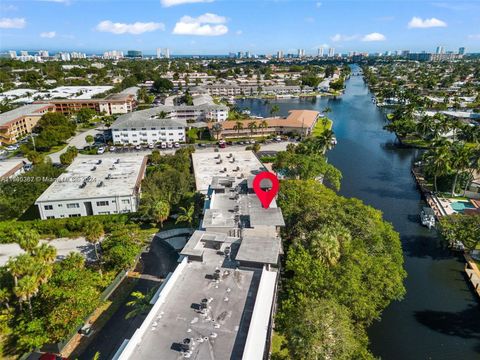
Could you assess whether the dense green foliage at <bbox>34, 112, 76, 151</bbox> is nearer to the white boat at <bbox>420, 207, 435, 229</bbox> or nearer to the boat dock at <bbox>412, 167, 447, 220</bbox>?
the white boat at <bbox>420, 207, 435, 229</bbox>

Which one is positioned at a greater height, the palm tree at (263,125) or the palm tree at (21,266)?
the palm tree at (21,266)

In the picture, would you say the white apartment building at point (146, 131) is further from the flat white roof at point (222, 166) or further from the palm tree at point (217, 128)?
the flat white roof at point (222, 166)

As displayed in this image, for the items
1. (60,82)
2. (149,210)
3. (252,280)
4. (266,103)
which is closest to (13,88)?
(60,82)

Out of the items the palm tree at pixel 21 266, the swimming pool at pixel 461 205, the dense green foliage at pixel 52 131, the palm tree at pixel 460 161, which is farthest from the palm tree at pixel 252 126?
the palm tree at pixel 21 266

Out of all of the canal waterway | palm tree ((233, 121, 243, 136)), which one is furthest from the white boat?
palm tree ((233, 121, 243, 136))

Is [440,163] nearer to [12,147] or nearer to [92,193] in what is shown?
[92,193]
